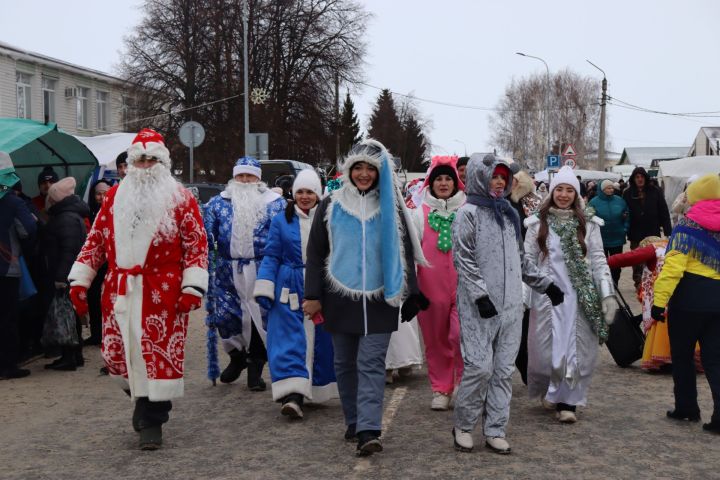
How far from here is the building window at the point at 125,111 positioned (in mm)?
43850

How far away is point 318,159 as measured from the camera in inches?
1804

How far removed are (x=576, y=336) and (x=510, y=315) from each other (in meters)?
1.00

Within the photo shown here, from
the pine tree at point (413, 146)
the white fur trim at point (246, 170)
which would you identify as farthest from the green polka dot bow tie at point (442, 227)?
the pine tree at point (413, 146)

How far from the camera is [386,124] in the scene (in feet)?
333

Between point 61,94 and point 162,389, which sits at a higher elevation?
point 61,94

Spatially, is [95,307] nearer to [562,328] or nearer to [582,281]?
[562,328]

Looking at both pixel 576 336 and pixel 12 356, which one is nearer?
pixel 576 336

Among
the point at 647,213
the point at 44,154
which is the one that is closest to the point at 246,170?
the point at 44,154

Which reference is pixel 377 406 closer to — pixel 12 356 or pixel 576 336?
pixel 576 336

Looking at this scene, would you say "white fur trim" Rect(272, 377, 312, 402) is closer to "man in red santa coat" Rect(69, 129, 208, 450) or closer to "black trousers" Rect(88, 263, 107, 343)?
"man in red santa coat" Rect(69, 129, 208, 450)

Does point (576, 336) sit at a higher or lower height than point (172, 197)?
lower

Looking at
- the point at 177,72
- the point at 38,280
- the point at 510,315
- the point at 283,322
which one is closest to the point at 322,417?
the point at 283,322

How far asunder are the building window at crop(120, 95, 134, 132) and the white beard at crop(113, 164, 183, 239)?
39.6m

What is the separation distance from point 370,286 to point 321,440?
115 centimetres
